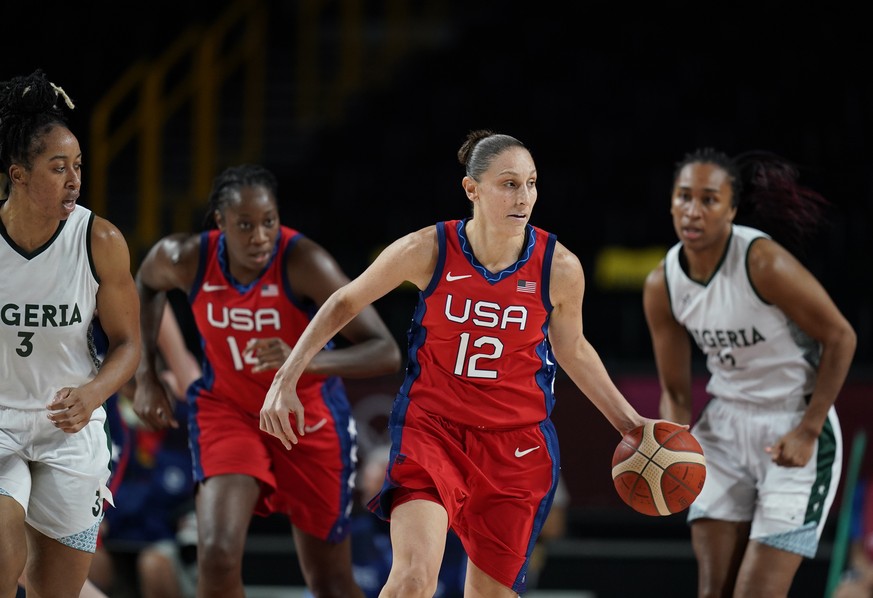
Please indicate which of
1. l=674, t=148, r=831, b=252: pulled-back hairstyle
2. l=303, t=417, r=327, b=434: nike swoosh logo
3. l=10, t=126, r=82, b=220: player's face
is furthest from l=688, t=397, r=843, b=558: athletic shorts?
l=10, t=126, r=82, b=220: player's face

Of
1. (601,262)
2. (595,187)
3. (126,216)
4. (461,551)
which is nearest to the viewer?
(461,551)

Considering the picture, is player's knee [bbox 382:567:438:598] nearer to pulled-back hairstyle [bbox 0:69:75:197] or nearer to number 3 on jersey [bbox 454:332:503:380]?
number 3 on jersey [bbox 454:332:503:380]

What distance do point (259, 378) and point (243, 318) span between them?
258mm

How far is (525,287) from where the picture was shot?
4.46 metres

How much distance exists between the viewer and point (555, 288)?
449 centimetres

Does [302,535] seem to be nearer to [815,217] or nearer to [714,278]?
→ [714,278]

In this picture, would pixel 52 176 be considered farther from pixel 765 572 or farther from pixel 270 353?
pixel 765 572

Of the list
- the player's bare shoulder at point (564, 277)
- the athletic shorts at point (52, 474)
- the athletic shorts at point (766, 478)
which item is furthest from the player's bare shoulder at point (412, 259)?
the athletic shorts at point (766, 478)

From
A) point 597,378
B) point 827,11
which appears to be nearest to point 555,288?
point 597,378

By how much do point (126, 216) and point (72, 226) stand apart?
8.81m

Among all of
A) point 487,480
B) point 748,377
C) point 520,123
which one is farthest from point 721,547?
point 520,123

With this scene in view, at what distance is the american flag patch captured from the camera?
175 inches

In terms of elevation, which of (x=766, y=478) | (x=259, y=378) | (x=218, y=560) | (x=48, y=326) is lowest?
(x=218, y=560)

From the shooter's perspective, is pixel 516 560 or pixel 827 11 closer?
pixel 516 560
